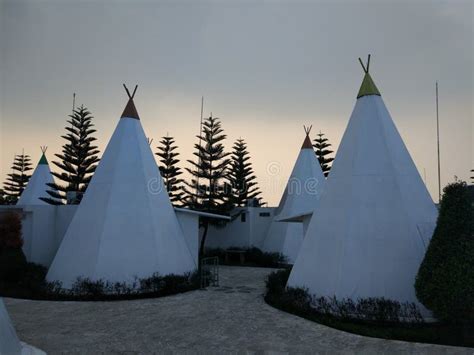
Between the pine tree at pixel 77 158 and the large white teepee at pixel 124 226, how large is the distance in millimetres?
8233

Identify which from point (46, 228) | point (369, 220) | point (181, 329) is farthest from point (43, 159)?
point (369, 220)

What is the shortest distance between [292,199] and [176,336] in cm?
1233

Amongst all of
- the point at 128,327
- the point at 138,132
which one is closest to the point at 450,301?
the point at 128,327

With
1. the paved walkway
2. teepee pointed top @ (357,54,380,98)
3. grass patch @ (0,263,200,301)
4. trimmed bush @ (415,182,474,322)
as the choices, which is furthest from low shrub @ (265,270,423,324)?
teepee pointed top @ (357,54,380,98)

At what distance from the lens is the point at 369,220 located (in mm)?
7566

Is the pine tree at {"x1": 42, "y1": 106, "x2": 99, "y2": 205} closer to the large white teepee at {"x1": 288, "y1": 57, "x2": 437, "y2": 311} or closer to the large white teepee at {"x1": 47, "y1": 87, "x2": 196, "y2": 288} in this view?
the large white teepee at {"x1": 47, "y1": 87, "x2": 196, "y2": 288}

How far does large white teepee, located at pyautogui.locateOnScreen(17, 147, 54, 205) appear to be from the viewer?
22047 millimetres

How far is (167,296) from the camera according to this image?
920 cm

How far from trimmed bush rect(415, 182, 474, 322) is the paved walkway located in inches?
30.2

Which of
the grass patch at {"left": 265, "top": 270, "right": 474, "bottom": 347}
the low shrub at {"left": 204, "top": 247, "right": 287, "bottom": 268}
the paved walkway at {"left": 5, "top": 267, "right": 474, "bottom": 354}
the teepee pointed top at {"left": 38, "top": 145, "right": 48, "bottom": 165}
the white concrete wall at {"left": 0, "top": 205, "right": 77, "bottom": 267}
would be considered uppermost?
the teepee pointed top at {"left": 38, "top": 145, "right": 48, "bottom": 165}

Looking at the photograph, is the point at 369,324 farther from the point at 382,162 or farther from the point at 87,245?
the point at 87,245

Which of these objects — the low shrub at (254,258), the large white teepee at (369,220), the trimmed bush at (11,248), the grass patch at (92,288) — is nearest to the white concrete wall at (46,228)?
the trimmed bush at (11,248)

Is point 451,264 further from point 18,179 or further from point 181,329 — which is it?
point 18,179

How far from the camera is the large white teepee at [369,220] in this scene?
7.13 m
